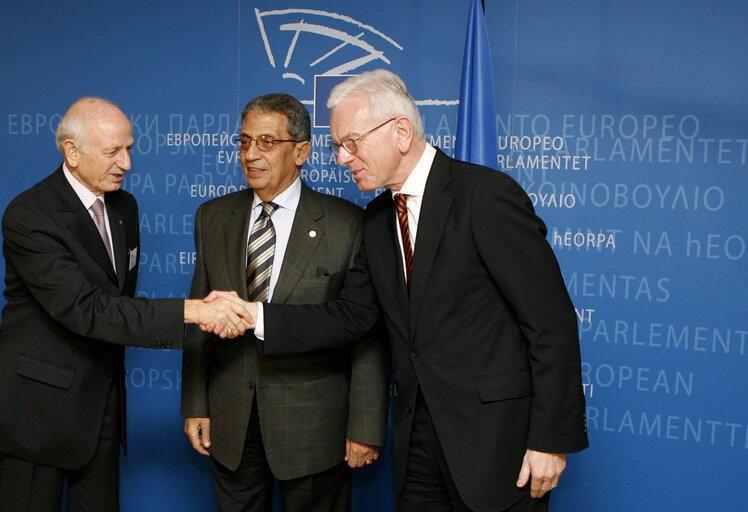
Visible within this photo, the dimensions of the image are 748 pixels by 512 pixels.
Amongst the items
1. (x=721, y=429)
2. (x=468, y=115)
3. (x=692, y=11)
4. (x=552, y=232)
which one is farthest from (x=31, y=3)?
(x=721, y=429)

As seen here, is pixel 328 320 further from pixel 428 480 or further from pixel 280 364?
pixel 428 480

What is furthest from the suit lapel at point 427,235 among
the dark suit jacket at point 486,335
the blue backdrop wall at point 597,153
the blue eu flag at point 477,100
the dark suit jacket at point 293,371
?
the blue backdrop wall at point 597,153

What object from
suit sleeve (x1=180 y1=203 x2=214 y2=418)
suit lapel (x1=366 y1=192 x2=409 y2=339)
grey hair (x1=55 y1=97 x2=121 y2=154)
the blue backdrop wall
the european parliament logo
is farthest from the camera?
the european parliament logo

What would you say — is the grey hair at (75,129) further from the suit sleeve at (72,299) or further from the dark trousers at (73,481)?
the dark trousers at (73,481)

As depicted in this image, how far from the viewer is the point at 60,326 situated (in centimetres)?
209

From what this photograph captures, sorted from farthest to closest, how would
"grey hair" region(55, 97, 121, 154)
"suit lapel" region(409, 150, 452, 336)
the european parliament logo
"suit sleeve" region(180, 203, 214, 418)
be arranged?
1. the european parliament logo
2. "suit sleeve" region(180, 203, 214, 418)
3. "grey hair" region(55, 97, 121, 154)
4. "suit lapel" region(409, 150, 452, 336)

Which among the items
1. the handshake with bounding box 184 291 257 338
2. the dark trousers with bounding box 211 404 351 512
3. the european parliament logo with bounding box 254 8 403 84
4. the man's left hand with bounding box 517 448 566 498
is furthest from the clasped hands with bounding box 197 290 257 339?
the european parliament logo with bounding box 254 8 403 84

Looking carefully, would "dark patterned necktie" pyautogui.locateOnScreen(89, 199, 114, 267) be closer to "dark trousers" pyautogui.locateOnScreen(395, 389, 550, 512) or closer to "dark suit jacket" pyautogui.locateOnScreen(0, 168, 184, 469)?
"dark suit jacket" pyautogui.locateOnScreen(0, 168, 184, 469)

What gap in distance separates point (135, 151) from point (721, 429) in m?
3.02

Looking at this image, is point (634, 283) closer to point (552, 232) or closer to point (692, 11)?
point (552, 232)

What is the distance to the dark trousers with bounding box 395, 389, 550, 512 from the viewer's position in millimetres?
1732

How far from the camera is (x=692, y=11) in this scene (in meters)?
2.51

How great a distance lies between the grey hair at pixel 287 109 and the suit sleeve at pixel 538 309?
2.84ft

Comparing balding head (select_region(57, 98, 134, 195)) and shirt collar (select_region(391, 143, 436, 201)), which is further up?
balding head (select_region(57, 98, 134, 195))
